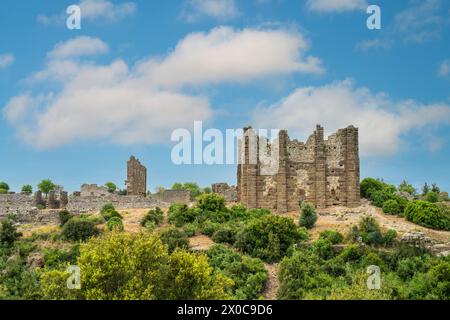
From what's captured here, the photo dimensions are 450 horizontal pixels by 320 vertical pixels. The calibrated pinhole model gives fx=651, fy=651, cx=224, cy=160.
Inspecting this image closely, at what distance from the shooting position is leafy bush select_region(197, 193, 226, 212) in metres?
53.8

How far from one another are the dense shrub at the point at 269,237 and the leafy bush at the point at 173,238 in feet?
12.3

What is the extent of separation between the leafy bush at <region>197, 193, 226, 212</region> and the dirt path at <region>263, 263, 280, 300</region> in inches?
470

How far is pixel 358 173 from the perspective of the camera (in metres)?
55.4

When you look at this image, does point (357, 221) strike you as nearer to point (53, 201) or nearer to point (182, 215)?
point (182, 215)

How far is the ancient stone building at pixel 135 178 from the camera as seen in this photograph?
212 feet

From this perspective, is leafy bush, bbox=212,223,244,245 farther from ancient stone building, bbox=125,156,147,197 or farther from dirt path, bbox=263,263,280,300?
ancient stone building, bbox=125,156,147,197

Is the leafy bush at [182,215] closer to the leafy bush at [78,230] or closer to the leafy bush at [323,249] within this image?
the leafy bush at [78,230]

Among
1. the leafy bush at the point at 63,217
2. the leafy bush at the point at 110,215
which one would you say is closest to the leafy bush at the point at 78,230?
the leafy bush at the point at 110,215

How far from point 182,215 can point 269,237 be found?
10.3 m

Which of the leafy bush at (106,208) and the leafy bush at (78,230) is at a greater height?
the leafy bush at (106,208)

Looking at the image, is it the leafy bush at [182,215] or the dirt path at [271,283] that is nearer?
the dirt path at [271,283]

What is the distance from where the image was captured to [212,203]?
54031 millimetres
